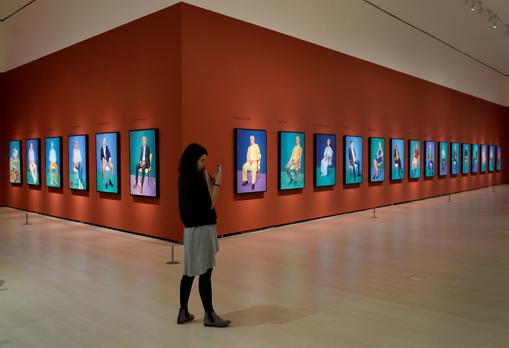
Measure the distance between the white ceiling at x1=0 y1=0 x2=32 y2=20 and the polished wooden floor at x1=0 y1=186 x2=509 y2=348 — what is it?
36.0 feet

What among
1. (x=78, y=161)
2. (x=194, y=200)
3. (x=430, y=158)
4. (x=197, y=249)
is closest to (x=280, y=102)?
(x=78, y=161)

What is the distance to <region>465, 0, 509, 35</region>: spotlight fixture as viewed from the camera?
20.4m

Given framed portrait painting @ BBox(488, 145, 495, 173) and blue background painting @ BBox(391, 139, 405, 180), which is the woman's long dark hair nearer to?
blue background painting @ BBox(391, 139, 405, 180)

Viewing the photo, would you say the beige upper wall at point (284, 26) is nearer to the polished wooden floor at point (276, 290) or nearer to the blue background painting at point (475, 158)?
the polished wooden floor at point (276, 290)

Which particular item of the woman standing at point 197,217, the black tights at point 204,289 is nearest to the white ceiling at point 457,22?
the woman standing at point 197,217

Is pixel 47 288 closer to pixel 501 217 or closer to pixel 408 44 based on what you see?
pixel 501 217

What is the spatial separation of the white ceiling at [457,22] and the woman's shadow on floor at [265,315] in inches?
641

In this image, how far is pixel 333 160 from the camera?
17.8 meters

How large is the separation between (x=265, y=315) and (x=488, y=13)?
71.7ft

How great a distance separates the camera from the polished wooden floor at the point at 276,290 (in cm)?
574

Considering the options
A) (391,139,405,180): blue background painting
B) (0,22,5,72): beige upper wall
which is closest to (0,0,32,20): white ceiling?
(0,22,5,72): beige upper wall

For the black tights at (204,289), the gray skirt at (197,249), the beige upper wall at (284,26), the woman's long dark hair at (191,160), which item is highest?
the beige upper wall at (284,26)

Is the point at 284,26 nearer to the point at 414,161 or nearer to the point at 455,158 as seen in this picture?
the point at 414,161

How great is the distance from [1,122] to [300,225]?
16.4 m
